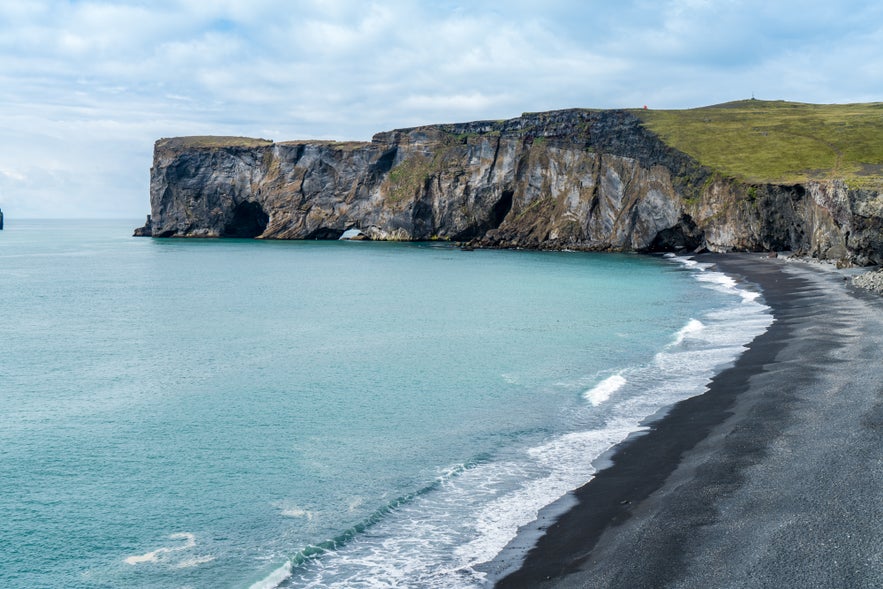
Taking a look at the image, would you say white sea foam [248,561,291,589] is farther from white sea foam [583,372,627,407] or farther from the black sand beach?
white sea foam [583,372,627,407]

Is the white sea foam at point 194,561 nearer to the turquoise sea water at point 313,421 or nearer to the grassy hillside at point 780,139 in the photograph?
the turquoise sea water at point 313,421

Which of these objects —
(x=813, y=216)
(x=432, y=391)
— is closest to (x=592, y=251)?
(x=813, y=216)

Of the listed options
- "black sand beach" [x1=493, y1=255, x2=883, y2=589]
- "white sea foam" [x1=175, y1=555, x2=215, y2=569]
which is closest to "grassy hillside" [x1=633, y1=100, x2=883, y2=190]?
"black sand beach" [x1=493, y1=255, x2=883, y2=589]

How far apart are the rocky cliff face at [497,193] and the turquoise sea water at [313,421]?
47.7 metres

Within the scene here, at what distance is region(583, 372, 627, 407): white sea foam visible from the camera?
32562 millimetres

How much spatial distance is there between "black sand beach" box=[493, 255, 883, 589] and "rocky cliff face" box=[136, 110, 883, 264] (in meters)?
57.7

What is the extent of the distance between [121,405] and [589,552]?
23300 millimetres

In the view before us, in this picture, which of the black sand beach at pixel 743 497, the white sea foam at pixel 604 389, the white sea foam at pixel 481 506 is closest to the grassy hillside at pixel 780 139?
the white sea foam at pixel 604 389

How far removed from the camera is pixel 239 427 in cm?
2836

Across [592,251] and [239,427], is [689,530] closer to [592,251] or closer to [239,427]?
[239,427]

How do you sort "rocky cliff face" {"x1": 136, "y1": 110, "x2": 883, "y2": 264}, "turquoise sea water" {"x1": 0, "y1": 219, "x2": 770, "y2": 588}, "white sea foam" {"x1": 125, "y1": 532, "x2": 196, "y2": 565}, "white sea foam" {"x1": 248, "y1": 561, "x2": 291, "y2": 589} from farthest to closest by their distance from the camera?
"rocky cliff face" {"x1": 136, "y1": 110, "x2": 883, "y2": 264}
"turquoise sea water" {"x1": 0, "y1": 219, "x2": 770, "y2": 588}
"white sea foam" {"x1": 125, "y1": 532, "x2": 196, "y2": 565}
"white sea foam" {"x1": 248, "y1": 561, "x2": 291, "y2": 589}

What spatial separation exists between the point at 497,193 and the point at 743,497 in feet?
449

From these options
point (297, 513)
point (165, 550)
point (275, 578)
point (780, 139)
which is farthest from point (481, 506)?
point (780, 139)

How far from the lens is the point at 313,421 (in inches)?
1158
